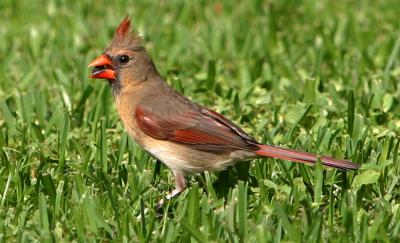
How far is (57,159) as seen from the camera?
5.20m

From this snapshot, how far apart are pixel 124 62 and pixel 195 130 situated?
606 mm

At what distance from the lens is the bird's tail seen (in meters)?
4.54

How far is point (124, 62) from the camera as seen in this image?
5.14 metres

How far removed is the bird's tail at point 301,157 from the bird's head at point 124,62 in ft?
2.90

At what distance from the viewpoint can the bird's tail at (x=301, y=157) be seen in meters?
4.54

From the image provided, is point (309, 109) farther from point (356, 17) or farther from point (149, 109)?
point (356, 17)

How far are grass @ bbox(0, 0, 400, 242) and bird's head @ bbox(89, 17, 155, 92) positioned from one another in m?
0.42

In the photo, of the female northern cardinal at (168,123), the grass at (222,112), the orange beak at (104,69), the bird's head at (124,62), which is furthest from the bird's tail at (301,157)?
the orange beak at (104,69)

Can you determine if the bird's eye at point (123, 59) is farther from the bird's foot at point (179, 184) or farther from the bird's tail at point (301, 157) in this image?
the bird's tail at point (301, 157)

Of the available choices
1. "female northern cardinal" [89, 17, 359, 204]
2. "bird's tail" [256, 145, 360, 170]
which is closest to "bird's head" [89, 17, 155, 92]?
"female northern cardinal" [89, 17, 359, 204]

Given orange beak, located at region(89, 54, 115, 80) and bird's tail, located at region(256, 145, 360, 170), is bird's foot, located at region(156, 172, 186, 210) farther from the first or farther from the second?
orange beak, located at region(89, 54, 115, 80)

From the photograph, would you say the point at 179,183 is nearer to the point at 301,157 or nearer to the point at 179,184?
the point at 179,184

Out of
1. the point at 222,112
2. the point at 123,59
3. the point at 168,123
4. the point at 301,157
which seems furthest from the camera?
the point at 222,112

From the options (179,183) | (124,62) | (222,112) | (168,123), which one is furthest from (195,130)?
(222,112)
